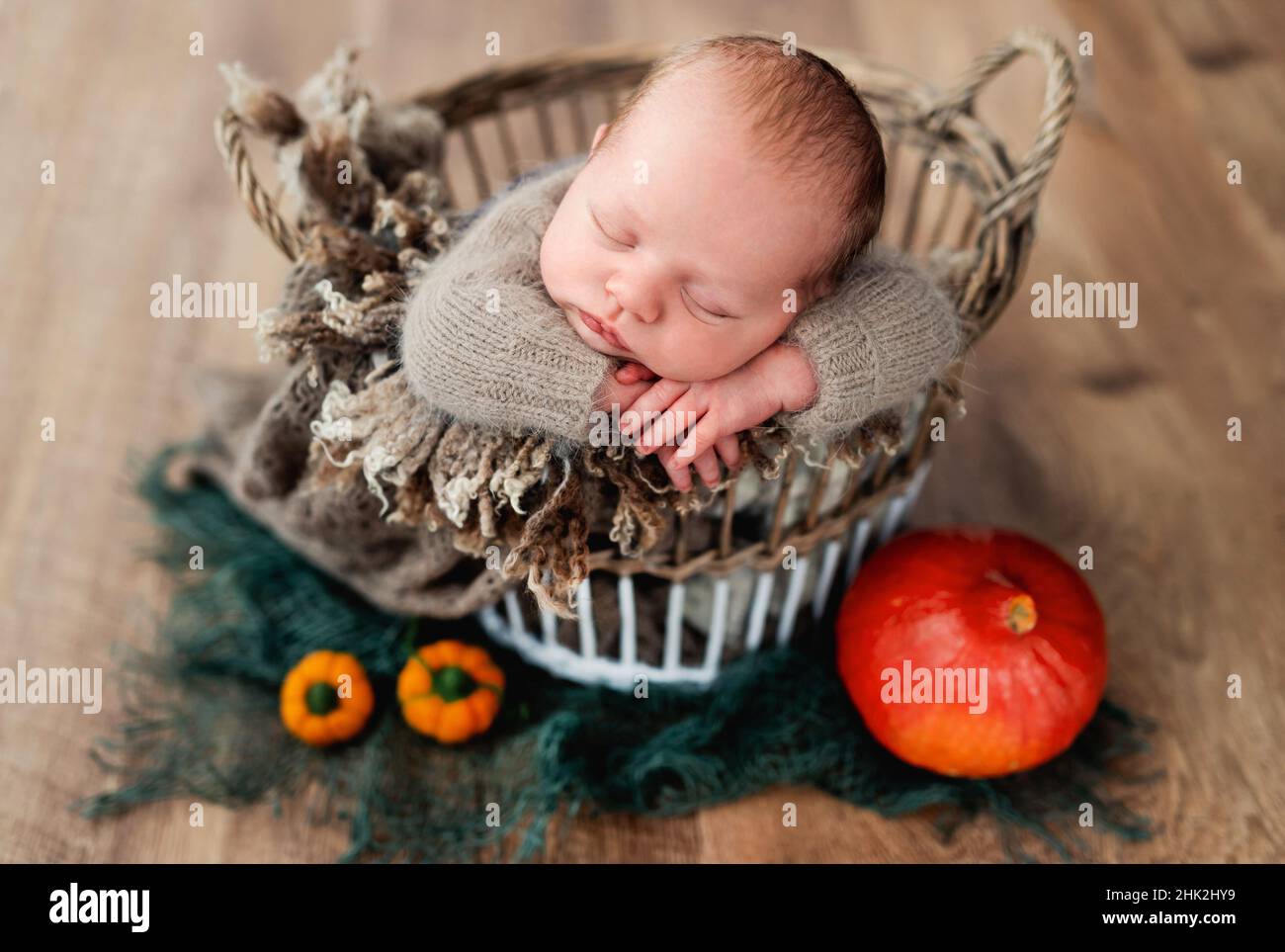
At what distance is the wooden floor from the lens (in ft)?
3.74

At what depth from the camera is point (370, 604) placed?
1278 mm

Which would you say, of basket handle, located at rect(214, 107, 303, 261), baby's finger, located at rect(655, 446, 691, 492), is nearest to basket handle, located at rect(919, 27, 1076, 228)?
baby's finger, located at rect(655, 446, 691, 492)

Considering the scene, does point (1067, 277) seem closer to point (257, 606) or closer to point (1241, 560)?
point (1241, 560)

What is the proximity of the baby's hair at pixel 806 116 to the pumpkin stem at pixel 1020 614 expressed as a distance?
0.39 metres

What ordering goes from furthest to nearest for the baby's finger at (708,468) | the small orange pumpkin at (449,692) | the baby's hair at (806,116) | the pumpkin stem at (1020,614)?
the small orange pumpkin at (449,692) → the pumpkin stem at (1020,614) → the baby's finger at (708,468) → the baby's hair at (806,116)

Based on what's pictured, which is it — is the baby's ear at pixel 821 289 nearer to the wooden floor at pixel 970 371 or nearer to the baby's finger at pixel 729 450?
the baby's finger at pixel 729 450

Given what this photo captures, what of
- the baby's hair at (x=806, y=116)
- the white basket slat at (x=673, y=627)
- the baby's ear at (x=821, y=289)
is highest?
the baby's hair at (x=806, y=116)

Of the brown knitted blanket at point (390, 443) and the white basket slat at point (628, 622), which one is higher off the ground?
the brown knitted blanket at point (390, 443)

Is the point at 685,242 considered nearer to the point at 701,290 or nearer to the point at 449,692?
the point at 701,290

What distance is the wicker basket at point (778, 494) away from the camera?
3.28 feet

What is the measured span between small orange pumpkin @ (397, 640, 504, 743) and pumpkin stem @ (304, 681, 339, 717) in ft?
0.23

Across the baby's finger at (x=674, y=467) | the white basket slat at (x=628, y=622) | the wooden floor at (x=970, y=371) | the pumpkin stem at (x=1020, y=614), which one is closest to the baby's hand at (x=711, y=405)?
the baby's finger at (x=674, y=467)
